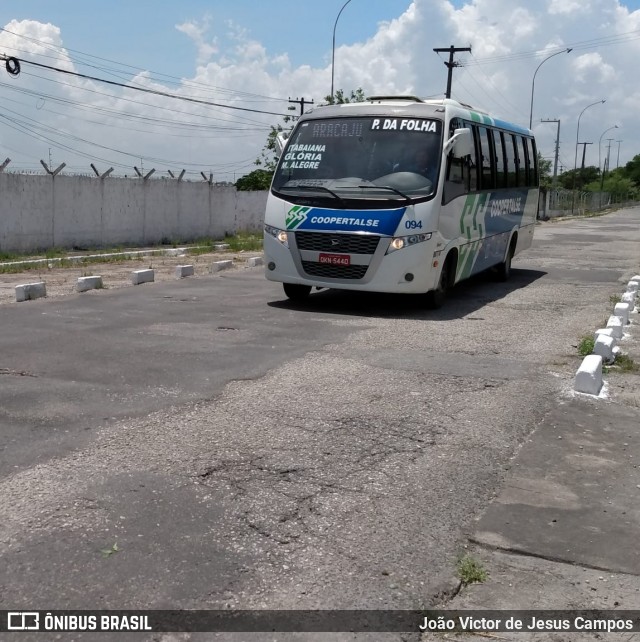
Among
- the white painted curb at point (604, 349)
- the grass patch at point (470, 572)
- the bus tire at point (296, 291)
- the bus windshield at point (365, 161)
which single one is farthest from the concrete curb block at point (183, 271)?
the grass patch at point (470, 572)

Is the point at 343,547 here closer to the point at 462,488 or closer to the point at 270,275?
the point at 462,488

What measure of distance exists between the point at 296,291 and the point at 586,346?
15.8ft

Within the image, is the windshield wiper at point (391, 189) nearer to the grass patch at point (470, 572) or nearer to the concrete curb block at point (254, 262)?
the grass patch at point (470, 572)

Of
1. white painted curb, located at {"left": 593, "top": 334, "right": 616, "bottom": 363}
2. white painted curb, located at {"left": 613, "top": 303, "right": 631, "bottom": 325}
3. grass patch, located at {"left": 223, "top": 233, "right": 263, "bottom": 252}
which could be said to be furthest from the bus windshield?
grass patch, located at {"left": 223, "top": 233, "right": 263, "bottom": 252}

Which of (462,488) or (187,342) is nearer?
(462,488)

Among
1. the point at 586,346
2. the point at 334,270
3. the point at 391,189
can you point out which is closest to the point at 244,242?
the point at 334,270

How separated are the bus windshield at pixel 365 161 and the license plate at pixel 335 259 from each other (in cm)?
67

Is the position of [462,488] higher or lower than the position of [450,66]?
lower

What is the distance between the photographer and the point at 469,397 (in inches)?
272

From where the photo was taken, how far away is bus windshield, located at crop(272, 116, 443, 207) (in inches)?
434

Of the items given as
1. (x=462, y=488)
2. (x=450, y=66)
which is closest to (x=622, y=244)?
(x=450, y=66)

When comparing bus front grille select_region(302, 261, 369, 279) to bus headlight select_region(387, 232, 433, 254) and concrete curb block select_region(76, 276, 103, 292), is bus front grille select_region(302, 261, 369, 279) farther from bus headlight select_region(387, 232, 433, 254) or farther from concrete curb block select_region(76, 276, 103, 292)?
concrete curb block select_region(76, 276, 103, 292)

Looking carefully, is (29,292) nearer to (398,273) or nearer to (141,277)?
(141,277)

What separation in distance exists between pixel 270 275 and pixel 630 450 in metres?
6.88
